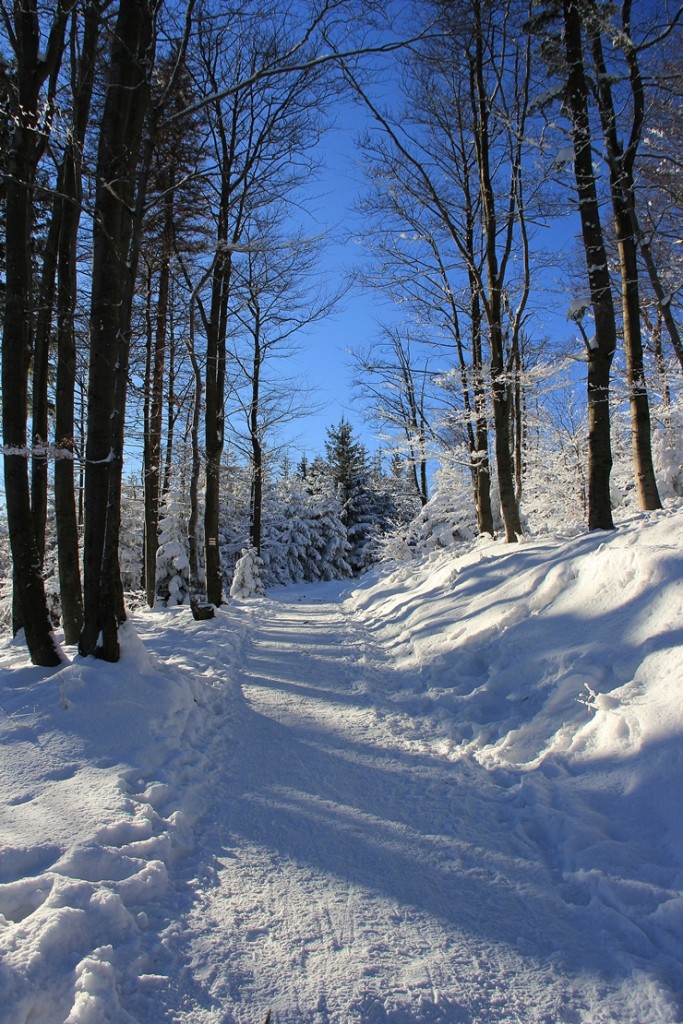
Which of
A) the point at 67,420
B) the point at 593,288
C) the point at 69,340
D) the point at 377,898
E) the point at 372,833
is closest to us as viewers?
the point at 377,898

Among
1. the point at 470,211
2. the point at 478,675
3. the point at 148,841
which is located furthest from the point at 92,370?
the point at 470,211

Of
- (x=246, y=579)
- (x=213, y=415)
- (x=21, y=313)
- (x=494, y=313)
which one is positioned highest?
(x=494, y=313)

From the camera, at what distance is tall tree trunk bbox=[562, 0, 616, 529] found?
7.68 metres

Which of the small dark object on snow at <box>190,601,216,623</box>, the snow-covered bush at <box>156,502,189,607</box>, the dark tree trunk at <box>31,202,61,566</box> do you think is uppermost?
the dark tree trunk at <box>31,202,61,566</box>

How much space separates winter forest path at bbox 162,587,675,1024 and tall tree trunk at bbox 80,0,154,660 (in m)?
2.03

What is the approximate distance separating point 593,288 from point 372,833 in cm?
779

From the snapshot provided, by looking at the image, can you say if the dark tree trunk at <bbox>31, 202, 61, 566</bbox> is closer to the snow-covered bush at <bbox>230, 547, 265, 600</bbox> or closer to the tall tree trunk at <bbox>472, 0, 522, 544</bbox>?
the tall tree trunk at <bbox>472, 0, 522, 544</bbox>

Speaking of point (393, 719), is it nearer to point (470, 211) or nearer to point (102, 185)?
point (102, 185)

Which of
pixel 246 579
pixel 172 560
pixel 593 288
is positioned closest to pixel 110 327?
pixel 593 288

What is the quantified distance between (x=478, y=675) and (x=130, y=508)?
61.7ft

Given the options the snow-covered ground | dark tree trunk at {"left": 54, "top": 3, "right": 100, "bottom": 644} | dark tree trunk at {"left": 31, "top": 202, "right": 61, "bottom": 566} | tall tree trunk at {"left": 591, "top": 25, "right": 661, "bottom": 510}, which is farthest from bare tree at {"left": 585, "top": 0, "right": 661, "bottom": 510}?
dark tree trunk at {"left": 31, "top": 202, "right": 61, "bottom": 566}

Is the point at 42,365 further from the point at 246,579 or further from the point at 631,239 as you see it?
the point at 246,579

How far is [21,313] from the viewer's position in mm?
5598

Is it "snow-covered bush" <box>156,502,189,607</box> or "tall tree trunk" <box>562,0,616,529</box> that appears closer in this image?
"tall tree trunk" <box>562,0,616,529</box>
